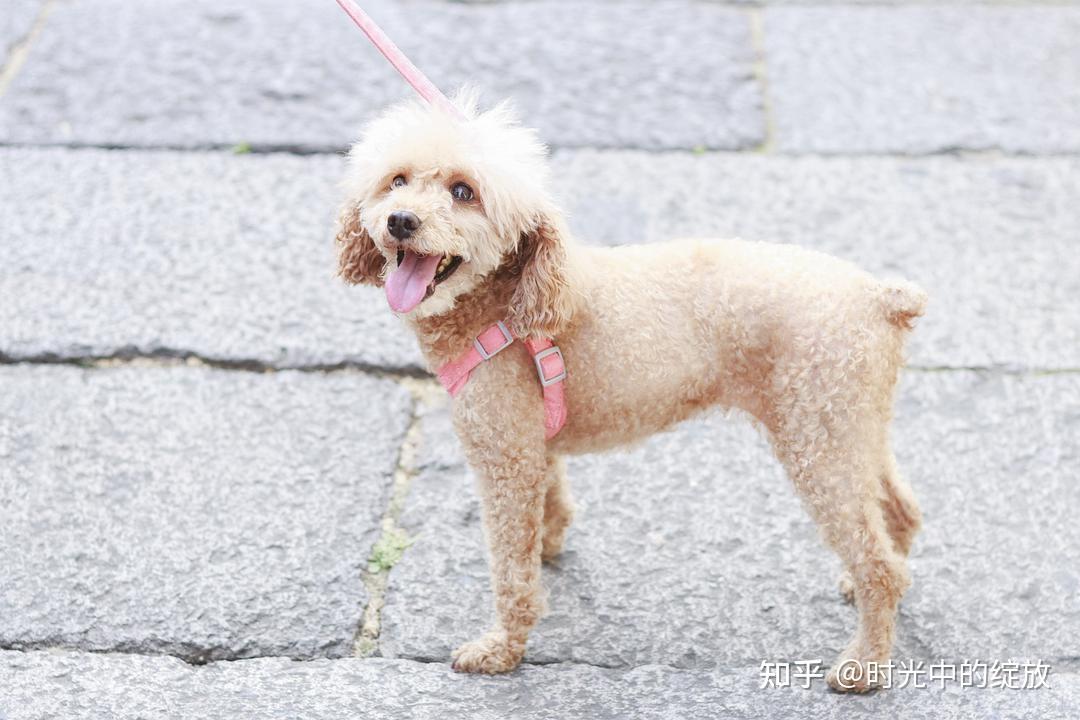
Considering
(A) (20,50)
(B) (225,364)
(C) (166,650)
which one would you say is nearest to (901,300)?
(C) (166,650)

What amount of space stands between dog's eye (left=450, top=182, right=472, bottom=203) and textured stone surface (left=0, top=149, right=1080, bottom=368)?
128cm

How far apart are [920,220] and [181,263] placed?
2.53 meters

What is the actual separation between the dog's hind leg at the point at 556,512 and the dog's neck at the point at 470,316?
489 millimetres

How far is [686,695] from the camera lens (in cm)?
269

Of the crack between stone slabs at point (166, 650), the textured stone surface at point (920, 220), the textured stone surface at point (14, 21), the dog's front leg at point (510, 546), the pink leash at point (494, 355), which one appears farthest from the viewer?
the textured stone surface at point (14, 21)

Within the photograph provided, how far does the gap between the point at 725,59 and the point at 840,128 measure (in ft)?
2.10

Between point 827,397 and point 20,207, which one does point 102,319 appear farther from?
point 827,397

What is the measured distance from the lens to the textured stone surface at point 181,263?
368 centimetres

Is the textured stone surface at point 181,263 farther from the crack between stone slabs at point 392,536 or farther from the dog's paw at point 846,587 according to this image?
the dog's paw at point 846,587

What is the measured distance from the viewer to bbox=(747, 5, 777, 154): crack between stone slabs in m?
4.62

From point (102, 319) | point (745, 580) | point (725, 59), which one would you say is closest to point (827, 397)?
point (745, 580)

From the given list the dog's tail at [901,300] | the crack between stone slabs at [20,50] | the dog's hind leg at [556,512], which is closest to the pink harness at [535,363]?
the dog's hind leg at [556,512]

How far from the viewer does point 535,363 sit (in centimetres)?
261

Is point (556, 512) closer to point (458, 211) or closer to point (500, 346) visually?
point (500, 346)
